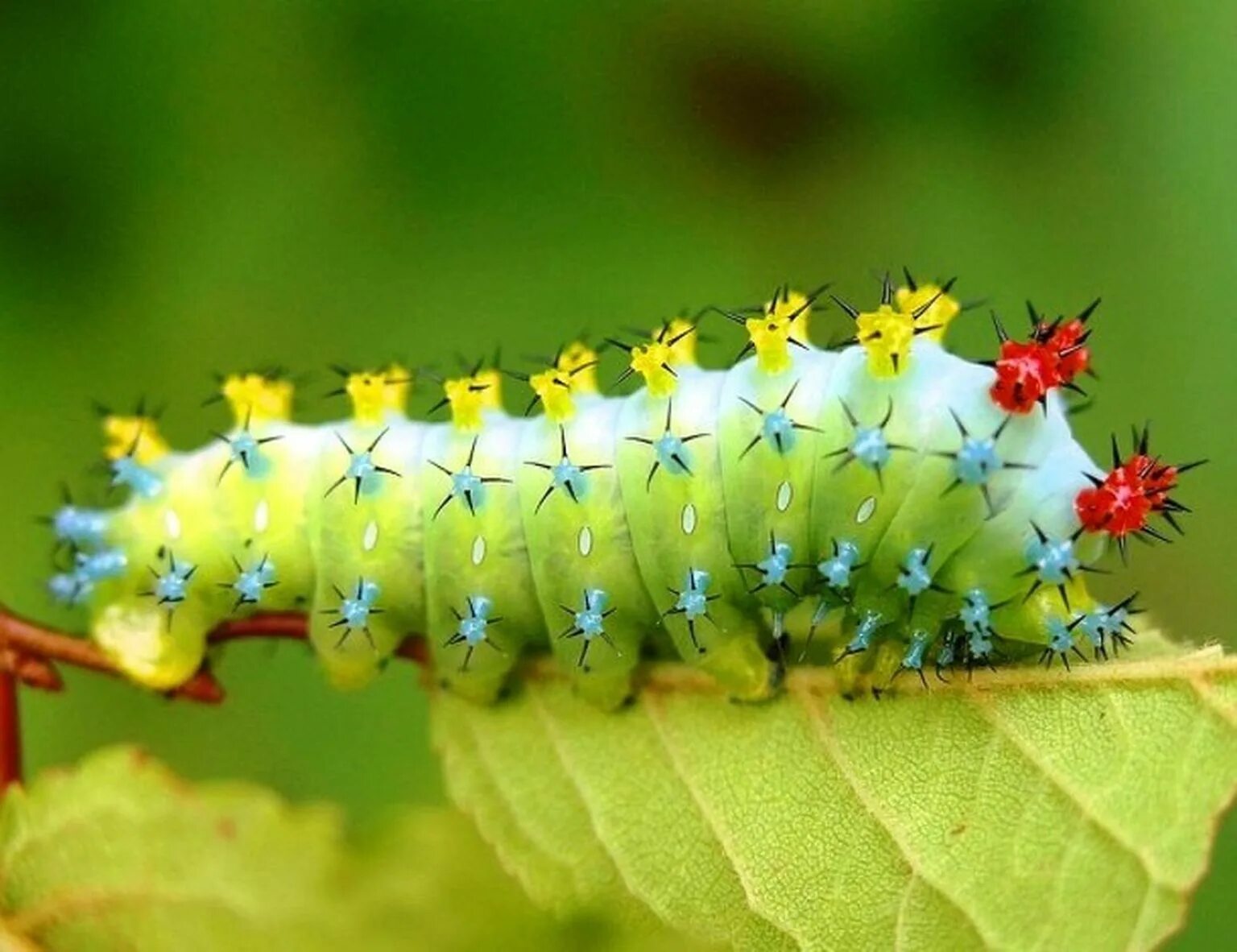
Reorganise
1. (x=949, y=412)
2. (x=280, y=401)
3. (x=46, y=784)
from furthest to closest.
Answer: (x=280, y=401), (x=46, y=784), (x=949, y=412)

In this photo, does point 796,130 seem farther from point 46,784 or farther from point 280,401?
point 46,784

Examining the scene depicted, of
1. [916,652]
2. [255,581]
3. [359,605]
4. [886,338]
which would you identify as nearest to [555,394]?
[359,605]

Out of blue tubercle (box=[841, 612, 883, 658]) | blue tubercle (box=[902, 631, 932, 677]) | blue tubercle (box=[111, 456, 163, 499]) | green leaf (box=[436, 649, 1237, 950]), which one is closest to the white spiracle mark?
blue tubercle (box=[111, 456, 163, 499])

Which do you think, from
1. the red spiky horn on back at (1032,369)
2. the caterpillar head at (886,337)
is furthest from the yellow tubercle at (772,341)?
the red spiky horn on back at (1032,369)

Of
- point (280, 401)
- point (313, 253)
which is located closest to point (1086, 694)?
point (280, 401)

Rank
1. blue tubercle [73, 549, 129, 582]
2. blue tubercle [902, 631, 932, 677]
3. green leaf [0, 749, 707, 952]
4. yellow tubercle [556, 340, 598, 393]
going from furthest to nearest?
blue tubercle [73, 549, 129, 582] < yellow tubercle [556, 340, 598, 393] < blue tubercle [902, 631, 932, 677] < green leaf [0, 749, 707, 952]

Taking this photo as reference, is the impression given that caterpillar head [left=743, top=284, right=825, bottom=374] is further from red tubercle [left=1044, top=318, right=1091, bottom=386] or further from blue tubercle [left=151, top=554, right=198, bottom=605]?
blue tubercle [left=151, top=554, right=198, bottom=605]
